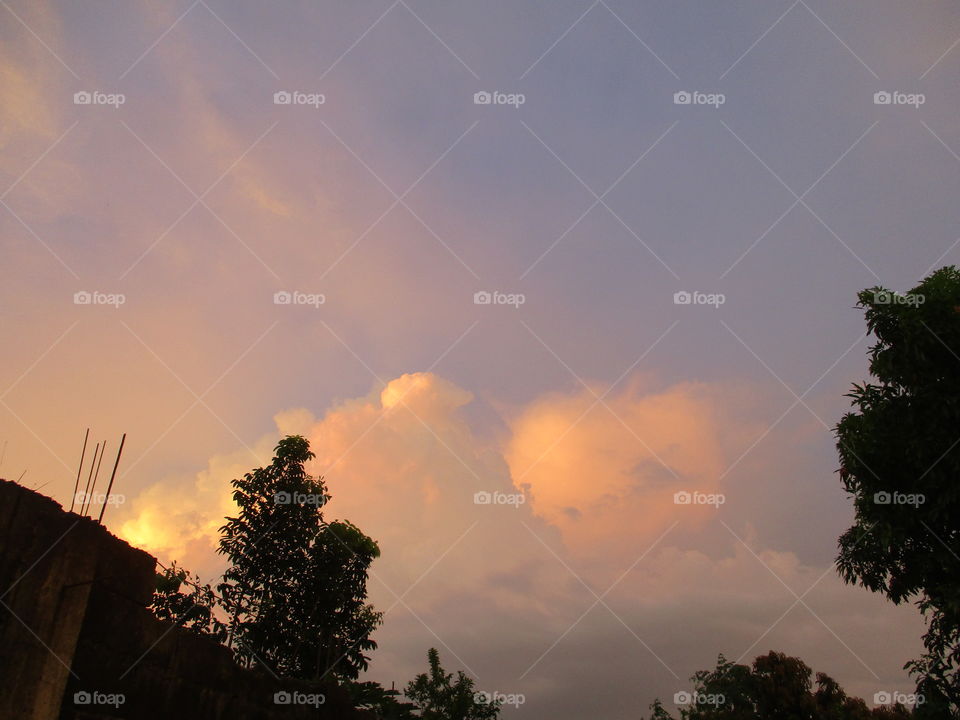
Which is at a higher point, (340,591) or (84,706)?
Result: (340,591)

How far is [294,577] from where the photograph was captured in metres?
18.5

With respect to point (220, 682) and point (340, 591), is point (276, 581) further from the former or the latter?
point (220, 682)

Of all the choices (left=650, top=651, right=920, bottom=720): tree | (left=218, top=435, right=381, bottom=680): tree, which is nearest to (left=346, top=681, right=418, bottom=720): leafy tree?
(left=218, top=435, right=381, bottom=680): tree

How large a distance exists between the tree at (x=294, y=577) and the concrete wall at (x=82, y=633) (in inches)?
391

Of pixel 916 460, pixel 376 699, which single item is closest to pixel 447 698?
pixel 376 699

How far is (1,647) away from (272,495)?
12.5 m

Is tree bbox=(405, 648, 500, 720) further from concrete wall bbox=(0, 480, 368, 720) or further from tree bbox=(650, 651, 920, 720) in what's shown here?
concrete wall bbox=(0, 480, 368, 720)

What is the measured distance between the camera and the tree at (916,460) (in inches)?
507

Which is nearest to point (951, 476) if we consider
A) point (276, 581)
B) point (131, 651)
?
point (131, 651)

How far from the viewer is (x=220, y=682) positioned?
886 cm

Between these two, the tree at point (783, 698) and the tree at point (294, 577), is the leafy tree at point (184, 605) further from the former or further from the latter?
the tree at point (783, 698)

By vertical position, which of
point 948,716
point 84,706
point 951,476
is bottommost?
point 948,716

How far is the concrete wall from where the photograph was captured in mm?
6527

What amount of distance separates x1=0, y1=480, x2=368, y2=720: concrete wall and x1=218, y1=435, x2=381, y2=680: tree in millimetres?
9942
